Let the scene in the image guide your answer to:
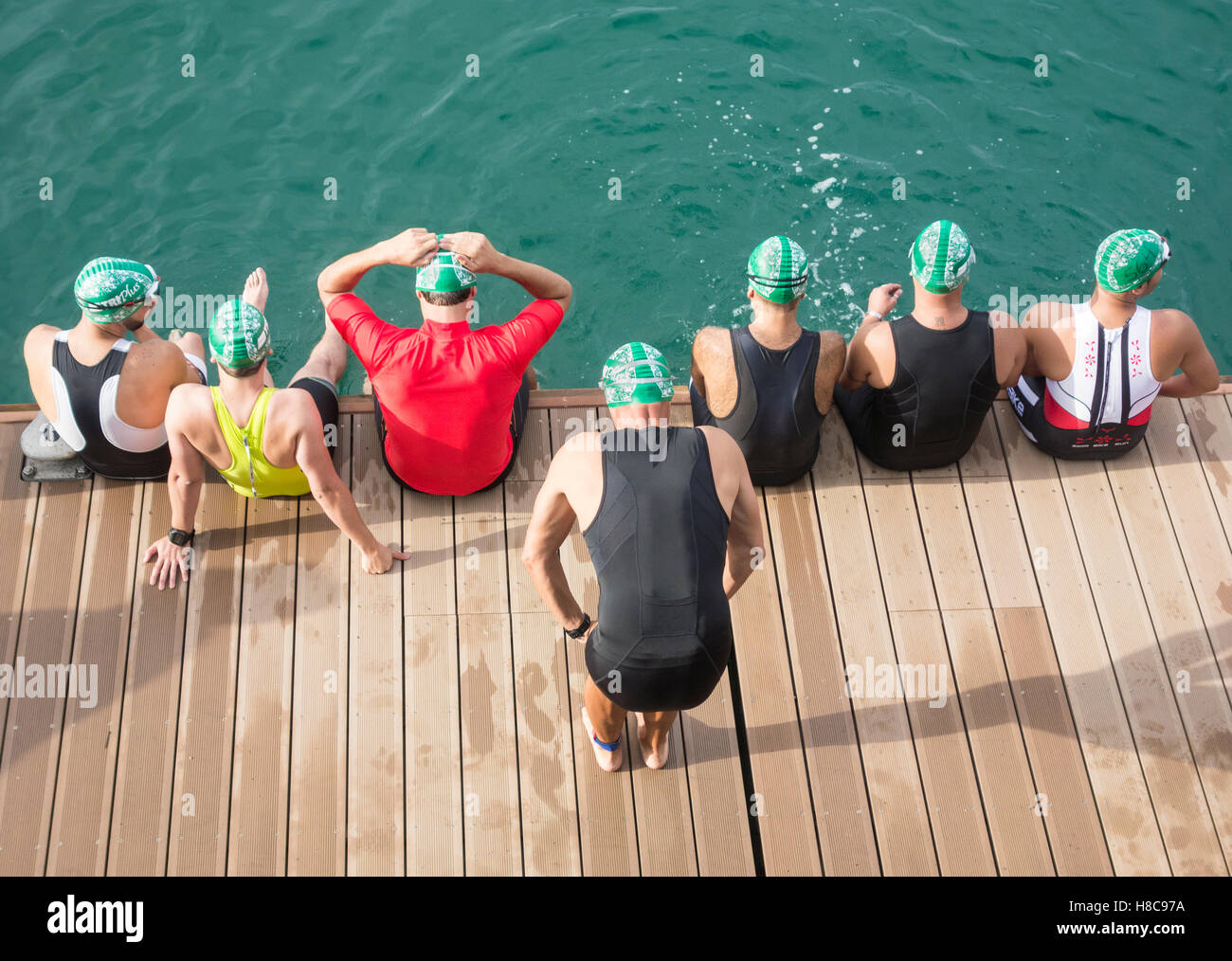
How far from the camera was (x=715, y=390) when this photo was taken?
4.80 meters

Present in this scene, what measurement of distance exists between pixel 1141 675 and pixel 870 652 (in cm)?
127

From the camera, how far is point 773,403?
15.5 feet

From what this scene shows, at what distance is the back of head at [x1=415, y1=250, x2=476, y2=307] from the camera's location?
435cm

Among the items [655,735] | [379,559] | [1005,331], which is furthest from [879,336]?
[379,559]

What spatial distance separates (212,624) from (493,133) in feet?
15.5

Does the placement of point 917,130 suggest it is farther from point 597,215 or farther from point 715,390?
point 715,390

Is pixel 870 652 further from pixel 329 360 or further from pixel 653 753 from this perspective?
pixel 329 360

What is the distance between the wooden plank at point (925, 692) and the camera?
167 inches

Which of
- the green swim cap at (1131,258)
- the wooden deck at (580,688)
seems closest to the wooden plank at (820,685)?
the wooden deck at (580,688)

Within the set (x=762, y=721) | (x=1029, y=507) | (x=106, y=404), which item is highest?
(x=106, y=404)

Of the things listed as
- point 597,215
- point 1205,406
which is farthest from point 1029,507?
point 597,215

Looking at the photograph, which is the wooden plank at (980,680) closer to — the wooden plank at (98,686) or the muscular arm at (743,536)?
the muscular arm at (743,536)

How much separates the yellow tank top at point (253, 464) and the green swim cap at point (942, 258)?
2.96 m

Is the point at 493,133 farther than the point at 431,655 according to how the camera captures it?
Yes
